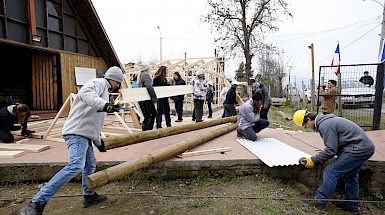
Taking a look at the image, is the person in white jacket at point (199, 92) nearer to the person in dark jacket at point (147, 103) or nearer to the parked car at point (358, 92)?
the person in dark jacket at point (147, 103)

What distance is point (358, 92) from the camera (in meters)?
6.70

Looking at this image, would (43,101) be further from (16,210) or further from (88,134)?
(88,134)

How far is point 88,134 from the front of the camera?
2.60 metres

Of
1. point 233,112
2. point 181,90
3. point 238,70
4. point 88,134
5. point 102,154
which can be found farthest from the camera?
point 238,70

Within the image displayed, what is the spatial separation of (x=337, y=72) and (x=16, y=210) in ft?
27.0

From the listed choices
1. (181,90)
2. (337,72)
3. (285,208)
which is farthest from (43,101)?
(337,72)

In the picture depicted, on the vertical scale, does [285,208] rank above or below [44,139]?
below

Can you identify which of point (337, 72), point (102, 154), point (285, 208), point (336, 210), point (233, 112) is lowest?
point (336, 210)

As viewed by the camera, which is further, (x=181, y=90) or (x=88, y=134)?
(x=181, y=90)

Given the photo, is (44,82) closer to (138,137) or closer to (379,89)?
(138,137)

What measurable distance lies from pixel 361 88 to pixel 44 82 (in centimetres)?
1175

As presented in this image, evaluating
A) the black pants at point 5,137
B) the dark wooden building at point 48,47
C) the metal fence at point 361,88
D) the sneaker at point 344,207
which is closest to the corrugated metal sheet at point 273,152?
the sneaker at point 344,207

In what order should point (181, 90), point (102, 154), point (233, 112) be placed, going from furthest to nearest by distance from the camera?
point (233, 112)
point (181, 90)
point (102, 154)

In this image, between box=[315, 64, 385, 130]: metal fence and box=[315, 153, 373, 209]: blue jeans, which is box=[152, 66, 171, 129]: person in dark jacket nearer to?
box=[315, 153, 373, 209]: blue jeans
